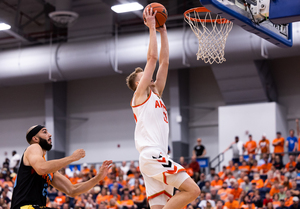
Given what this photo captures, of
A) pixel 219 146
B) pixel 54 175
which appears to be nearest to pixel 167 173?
pixel 54 175

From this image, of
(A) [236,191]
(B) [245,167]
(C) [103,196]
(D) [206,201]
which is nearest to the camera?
(D) [206,201]

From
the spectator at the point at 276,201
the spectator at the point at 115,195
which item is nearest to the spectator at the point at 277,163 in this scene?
the spectator at the point at 276,201

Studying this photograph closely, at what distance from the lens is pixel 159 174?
16.4 feet

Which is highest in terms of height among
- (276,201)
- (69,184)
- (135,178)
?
(69,184)

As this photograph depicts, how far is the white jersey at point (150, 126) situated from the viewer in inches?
204

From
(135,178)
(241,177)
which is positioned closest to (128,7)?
(135,178)

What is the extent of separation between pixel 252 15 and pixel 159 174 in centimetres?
299

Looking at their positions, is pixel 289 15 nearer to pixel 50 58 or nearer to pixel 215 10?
pixel 215 10

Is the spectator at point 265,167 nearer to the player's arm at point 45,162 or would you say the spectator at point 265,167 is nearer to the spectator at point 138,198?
the spectator at point 138,198

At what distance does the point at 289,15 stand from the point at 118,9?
1257cm

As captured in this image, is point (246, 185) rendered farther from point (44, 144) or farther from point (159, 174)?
point (44, 144)

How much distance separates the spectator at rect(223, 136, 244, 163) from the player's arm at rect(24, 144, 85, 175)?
13.9 meters

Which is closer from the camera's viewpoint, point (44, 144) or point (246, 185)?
point (44, 144)

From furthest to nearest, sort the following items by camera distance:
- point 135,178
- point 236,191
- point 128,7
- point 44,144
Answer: point 128,7 < point 135,178 < point 236,191 < point 44,144
